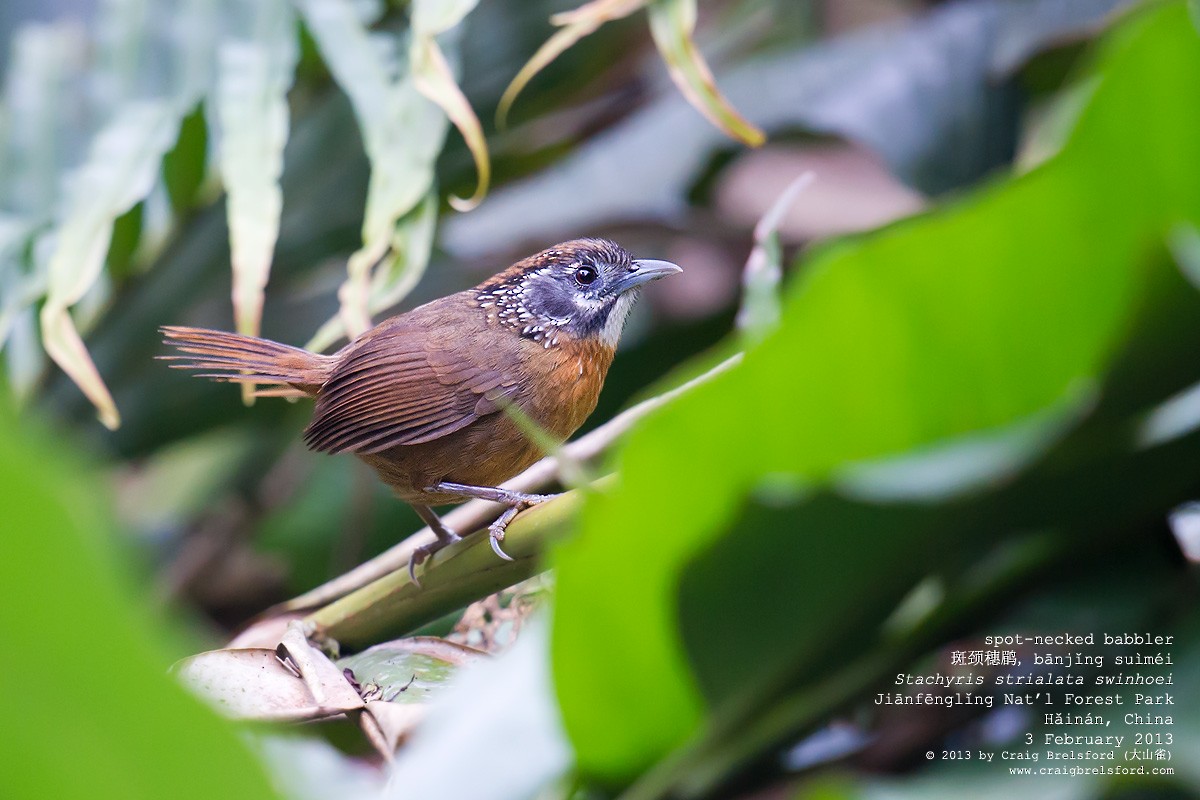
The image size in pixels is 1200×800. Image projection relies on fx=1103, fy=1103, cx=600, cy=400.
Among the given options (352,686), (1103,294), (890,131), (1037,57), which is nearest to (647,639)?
(1103,294)

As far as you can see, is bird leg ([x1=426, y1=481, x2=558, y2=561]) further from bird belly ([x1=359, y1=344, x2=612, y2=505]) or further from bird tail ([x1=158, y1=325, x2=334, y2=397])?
bird tail ([x1=158, y1=325, x2=334, y2=397])

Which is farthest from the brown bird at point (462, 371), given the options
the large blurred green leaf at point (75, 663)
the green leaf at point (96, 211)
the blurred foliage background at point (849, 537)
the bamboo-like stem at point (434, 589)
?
the large blurred green leaf at point (75, 663)

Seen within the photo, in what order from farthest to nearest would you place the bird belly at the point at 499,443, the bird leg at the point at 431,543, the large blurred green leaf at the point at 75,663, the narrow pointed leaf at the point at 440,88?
the bird belly at the point at 499,443 → the narrow pointed leaf at the point at 440,88 → the bird leg at the point at 431,543 → the large blurred green leaf at the point at 75,663

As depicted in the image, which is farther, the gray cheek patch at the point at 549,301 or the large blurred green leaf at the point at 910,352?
the gray cheek patch at the point at 549,301

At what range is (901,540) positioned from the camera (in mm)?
896

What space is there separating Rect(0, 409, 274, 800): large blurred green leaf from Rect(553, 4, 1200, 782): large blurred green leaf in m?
0.33

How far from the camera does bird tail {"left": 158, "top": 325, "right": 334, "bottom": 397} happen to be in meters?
2.73

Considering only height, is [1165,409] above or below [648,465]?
below

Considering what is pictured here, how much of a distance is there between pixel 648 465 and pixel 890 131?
3.03 meters

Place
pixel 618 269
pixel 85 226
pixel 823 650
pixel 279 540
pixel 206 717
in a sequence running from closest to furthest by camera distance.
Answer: pixel 206 717 < pixel 823 650 < pixel 85 226 < pixel 618 269 < pixel 279 540

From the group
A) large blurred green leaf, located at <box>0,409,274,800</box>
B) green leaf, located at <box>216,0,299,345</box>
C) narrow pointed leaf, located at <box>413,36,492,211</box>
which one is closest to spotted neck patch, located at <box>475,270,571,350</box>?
narrow pointed leaf, located at <box>413,36,492,211</box>

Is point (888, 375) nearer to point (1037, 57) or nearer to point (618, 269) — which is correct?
point (618, 269)

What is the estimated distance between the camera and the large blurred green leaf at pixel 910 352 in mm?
822

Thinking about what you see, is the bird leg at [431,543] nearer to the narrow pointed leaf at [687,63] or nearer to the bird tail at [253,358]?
the bird tail at [253,358]
